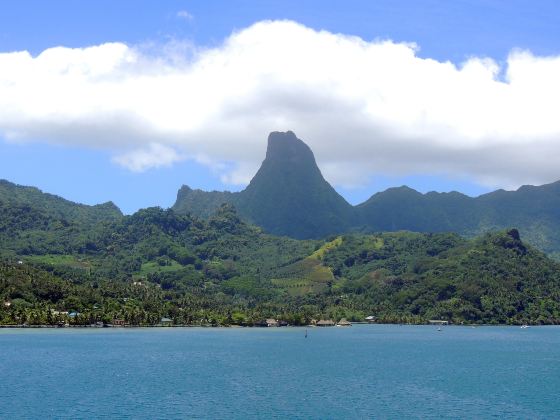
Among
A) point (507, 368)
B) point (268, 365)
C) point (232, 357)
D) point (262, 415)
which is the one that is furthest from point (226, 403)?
point (507, 368)

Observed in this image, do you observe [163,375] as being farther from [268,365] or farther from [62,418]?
[62,418]

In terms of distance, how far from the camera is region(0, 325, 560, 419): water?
91.2 m

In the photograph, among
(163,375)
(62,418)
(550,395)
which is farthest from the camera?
(163,375)

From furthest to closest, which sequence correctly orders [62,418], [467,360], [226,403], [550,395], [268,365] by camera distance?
[467,360] < [268,365] < [550,395] < [226,403] < [62,418]

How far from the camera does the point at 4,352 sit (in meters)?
158

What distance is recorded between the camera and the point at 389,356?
176500 mm

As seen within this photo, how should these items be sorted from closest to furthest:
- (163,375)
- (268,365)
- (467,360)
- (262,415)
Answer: (262,415) → (163,375) → (268,365) → (467,360)

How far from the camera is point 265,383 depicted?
11794 cm

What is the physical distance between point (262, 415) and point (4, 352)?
321ft

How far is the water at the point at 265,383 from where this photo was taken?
9119 centimetres

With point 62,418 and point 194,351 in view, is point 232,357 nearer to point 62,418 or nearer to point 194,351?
point 194,351

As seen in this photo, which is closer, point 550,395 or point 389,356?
point 550,395

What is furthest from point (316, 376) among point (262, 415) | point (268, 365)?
point (262, 415)

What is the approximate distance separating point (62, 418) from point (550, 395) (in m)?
81.1
